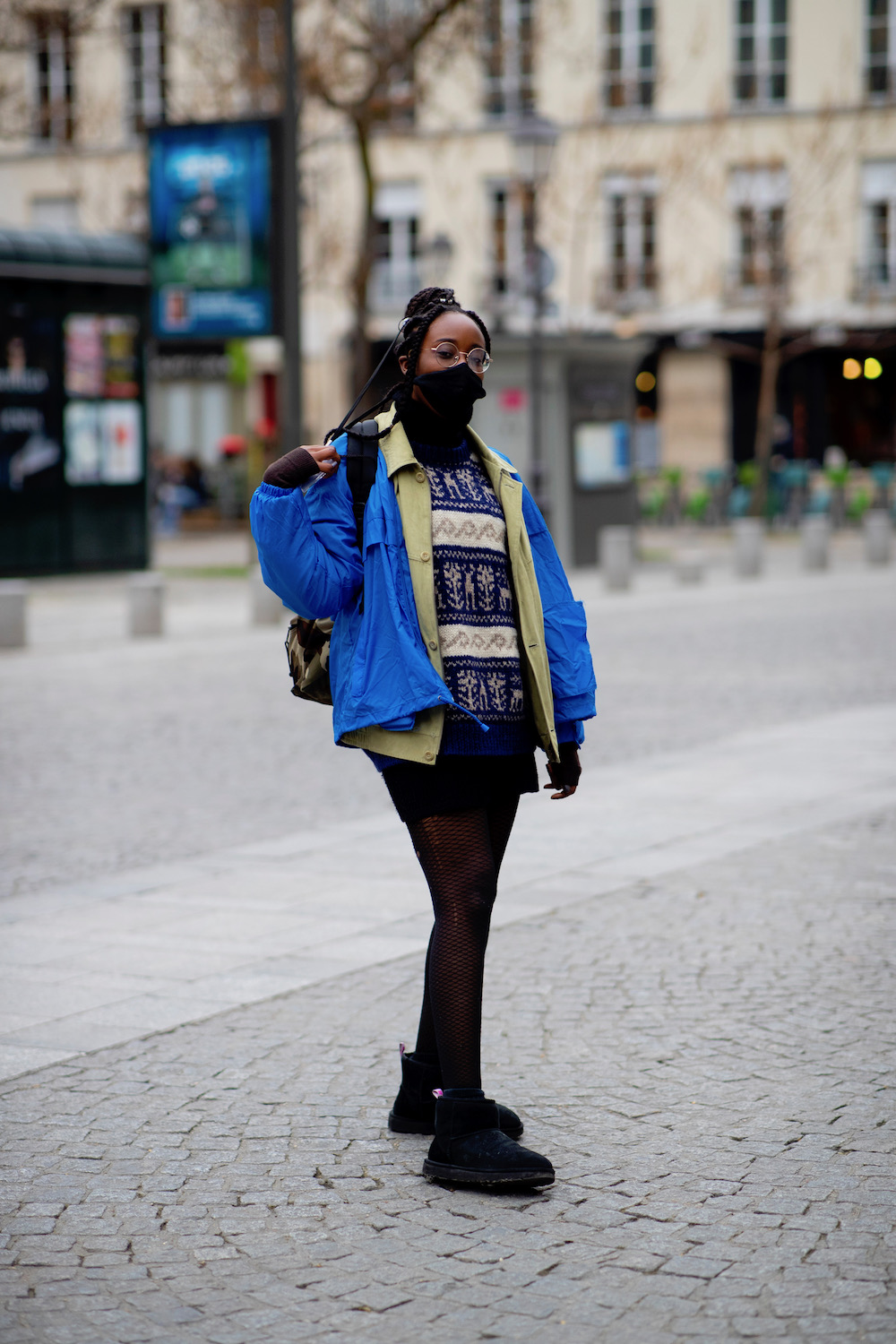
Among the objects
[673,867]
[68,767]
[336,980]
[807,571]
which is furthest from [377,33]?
[336,980]

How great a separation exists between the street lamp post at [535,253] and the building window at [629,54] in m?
19.1

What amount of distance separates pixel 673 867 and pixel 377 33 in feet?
58.9

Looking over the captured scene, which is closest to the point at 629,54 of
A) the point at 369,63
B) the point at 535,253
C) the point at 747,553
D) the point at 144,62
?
the point at 144,62

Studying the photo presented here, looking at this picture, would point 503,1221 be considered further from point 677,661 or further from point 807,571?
point 807,571

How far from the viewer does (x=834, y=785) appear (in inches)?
335

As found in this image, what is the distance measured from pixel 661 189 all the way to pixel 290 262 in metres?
20.4

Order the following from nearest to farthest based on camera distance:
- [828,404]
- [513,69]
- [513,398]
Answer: [513,398] < [513,69] < [828,404]

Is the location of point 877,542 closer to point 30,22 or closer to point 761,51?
point 30,22

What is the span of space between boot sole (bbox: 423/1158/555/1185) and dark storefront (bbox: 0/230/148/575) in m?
17.7

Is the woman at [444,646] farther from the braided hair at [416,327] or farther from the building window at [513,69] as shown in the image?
the building window at [513,69]

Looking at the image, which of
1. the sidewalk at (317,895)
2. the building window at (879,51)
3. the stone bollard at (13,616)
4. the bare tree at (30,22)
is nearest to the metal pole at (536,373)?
the bare tree at (30,22)

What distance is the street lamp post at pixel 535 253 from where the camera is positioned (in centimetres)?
2045

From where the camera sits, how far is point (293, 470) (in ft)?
12.1

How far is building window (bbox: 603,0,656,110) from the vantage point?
39.7 m
